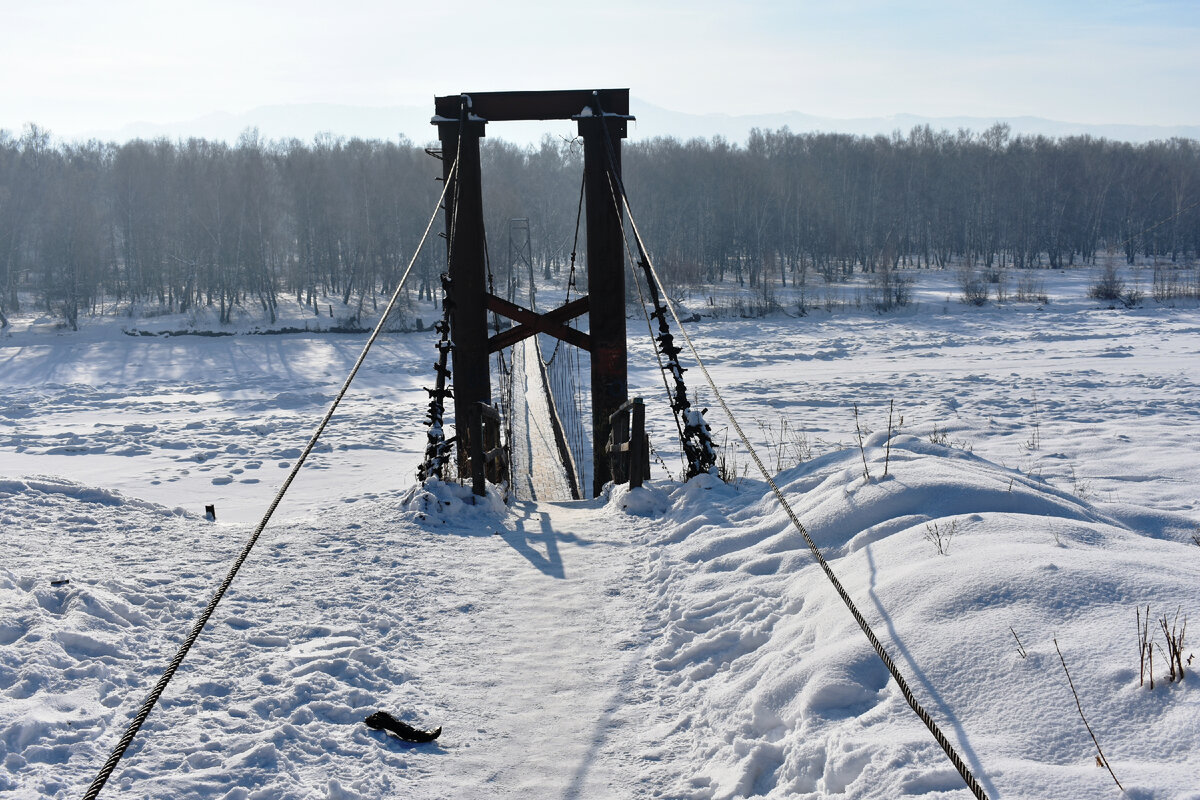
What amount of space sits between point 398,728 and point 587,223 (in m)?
4.81

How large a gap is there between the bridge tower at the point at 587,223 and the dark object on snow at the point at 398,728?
3.93 metres

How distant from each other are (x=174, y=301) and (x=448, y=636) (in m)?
37.9

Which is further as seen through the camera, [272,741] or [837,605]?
[837,605]

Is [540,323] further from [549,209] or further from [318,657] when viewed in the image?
[549,209]

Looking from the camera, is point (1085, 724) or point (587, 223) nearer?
point (1085, 724)

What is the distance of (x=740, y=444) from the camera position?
971 centimetres

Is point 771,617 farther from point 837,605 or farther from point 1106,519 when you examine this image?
point 1106,519

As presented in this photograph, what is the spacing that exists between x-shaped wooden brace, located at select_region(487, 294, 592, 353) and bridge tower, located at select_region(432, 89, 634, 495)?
0.03m

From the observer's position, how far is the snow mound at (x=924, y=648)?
7.32ft

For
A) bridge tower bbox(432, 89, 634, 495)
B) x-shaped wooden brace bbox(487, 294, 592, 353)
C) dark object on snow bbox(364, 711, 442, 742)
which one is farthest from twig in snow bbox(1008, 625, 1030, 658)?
x-shaped wooden brace bbox(487, 294, 592, 353)

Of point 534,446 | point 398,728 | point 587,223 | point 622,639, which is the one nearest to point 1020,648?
point 622,639

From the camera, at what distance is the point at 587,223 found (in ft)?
22.7

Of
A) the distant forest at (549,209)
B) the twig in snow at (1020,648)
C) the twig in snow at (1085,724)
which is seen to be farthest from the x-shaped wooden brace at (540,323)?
the distant forest at (549,209)

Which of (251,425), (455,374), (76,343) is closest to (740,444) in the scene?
(455,374)
